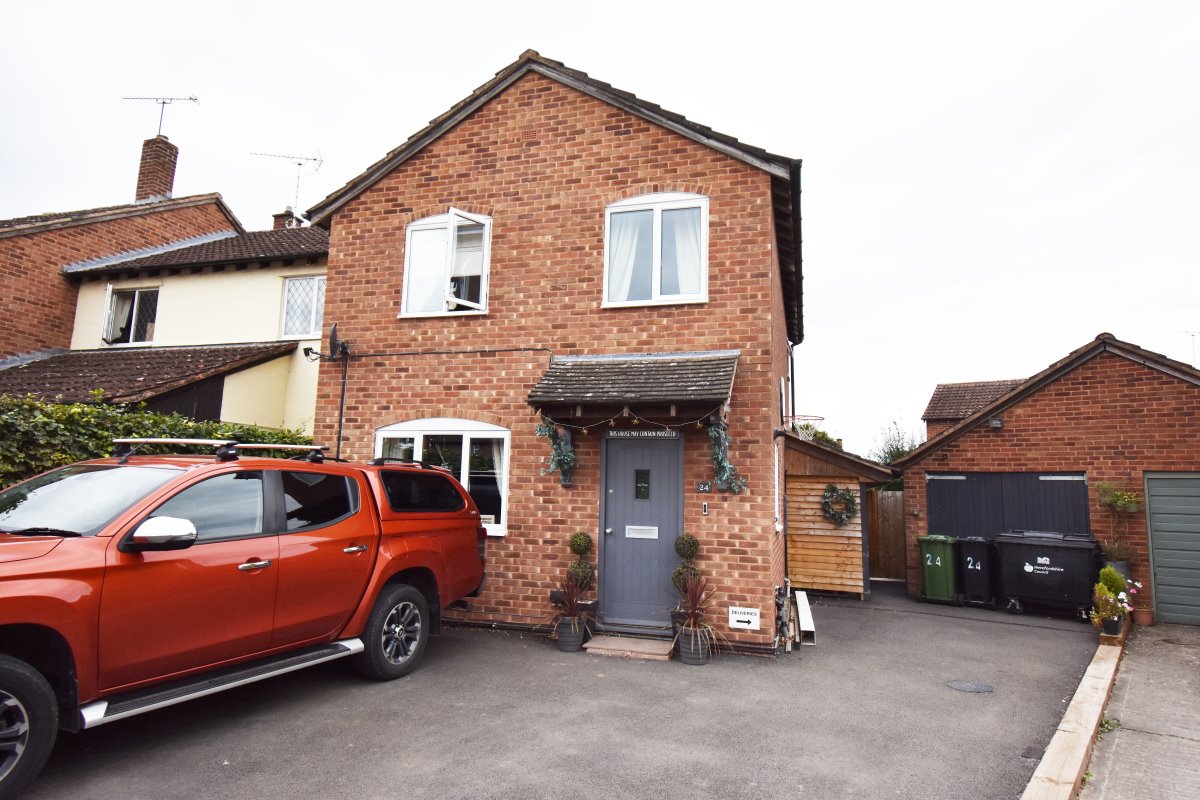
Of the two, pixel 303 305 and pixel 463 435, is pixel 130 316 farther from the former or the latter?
pixel 463 435

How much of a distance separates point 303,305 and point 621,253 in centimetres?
718

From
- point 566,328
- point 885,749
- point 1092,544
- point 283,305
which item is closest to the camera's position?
point 885,749

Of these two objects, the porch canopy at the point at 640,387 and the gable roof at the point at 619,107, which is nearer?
the porch canopy at the point at 640,387

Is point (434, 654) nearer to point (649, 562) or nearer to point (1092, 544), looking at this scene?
point (649, 562)

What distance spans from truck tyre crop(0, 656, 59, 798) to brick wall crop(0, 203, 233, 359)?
1314 centimetres

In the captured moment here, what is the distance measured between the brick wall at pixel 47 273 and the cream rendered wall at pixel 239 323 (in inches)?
14.3

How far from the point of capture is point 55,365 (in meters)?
13.0

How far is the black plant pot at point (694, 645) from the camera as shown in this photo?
23.6ft

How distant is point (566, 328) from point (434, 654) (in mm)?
4081

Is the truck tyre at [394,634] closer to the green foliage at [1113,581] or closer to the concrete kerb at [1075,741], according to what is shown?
the concrete kerb at [1075,741]

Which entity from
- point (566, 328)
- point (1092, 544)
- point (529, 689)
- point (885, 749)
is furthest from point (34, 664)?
point (1092, 544)

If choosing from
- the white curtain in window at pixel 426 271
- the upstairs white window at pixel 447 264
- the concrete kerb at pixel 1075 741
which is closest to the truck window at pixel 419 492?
the upstairs white window at pixel 447 264

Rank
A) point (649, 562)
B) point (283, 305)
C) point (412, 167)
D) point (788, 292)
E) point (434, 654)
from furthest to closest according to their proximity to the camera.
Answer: point (283, 305), point (788, 292), point (412, 167), point (649, 562), point (434, 654)

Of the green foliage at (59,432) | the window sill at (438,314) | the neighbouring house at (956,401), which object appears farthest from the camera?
the neighbouring house at (956,401)
